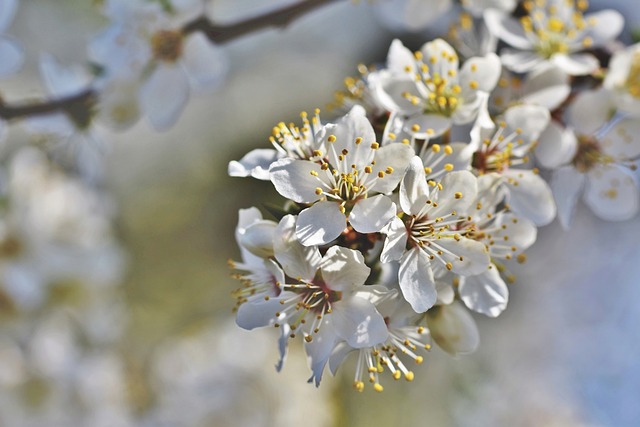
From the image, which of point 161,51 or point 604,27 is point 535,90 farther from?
point 161,51

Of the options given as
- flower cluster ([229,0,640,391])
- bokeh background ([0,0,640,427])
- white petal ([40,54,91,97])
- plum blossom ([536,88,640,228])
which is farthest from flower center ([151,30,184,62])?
bokeh background ([0,0,640,427])

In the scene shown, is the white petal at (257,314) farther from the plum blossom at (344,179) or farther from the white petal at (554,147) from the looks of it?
the white petal at (554,147)

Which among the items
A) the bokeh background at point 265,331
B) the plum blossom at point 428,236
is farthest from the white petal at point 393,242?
the bokeh background at point 265,331

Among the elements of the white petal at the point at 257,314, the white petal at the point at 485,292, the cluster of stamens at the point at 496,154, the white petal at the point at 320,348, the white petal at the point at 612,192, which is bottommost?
the white petal at the point at 612,192

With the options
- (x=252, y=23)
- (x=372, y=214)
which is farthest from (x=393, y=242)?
(x=252, y=23)

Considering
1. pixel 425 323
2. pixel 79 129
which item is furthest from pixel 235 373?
pixel 425 323

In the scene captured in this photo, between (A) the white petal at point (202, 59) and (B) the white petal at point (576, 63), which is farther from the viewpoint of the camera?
(A) the white petal at point (202, 59)
